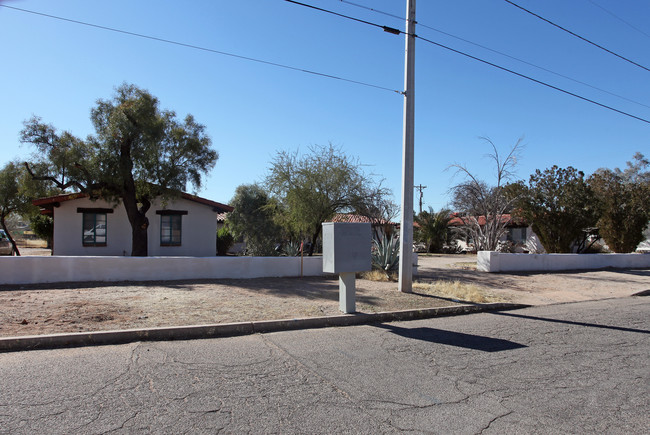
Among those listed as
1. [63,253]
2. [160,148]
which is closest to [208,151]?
[160,148]

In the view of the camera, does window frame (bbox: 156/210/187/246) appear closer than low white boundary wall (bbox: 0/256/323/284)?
No

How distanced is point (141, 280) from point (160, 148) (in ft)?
23.1

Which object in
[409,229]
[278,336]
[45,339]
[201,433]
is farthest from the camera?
[409,229]

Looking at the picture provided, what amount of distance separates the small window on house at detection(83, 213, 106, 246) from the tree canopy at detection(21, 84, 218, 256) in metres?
2.74

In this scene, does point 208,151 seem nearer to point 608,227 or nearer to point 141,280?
point 141,280

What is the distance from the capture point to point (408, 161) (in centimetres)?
1073

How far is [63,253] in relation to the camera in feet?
60.7

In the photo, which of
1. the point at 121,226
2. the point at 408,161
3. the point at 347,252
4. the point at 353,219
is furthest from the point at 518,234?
the point at 347,252

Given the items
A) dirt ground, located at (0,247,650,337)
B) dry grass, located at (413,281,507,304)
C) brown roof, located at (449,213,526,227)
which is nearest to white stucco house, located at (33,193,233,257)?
dirt ground, located at (0,247,650,337)

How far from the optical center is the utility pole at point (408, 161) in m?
10.6

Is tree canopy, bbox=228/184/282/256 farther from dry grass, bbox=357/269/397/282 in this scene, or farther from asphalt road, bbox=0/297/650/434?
asphalt road, bbox=0/297/650/434

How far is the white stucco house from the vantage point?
61.1 ft

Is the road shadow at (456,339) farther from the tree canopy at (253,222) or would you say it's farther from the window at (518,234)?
the window at (518,234)

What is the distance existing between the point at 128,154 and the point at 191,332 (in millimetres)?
11945
